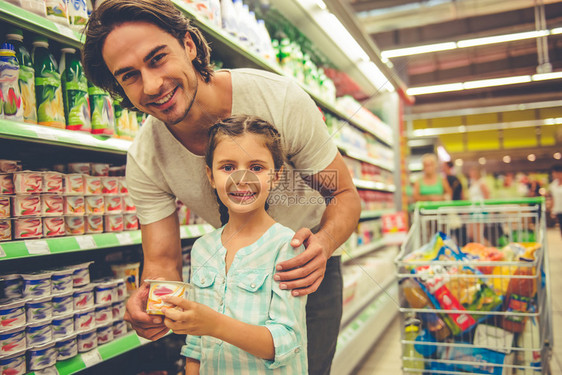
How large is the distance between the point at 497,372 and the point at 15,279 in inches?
75.2

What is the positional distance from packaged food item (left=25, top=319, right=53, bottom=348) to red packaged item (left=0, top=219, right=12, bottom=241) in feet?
0.98

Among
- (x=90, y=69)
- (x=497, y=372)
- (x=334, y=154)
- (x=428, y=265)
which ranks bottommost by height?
(x=497, y=372)

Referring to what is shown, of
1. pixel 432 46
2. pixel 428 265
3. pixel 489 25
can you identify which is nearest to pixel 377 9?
pixel 432 46

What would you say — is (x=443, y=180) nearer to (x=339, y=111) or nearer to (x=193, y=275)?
(x=339, y=111)

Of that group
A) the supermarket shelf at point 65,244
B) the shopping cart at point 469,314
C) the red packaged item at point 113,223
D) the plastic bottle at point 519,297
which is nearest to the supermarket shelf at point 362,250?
the shopping cart at point 469,314

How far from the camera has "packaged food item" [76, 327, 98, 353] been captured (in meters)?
1.56

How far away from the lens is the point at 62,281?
1530 mm

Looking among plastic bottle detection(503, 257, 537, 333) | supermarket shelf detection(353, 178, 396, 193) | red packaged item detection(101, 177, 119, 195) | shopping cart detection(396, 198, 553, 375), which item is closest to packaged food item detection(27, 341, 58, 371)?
red packaged item detection(101, 177, 119, 195)

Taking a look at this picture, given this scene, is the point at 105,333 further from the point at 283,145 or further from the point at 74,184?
the point at 283,145

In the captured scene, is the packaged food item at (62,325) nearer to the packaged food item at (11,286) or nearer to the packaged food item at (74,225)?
the packaged food item at (11,286)

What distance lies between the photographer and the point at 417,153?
7988 mm

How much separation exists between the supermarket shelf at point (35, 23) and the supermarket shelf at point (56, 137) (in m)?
0.32

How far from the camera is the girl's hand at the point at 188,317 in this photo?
80 centimetres

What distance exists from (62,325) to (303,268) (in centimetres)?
102
